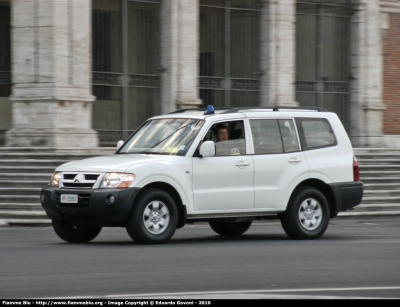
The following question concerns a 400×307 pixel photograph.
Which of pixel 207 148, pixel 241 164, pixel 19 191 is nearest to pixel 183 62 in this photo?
pixel 19 191

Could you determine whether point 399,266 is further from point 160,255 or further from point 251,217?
point 251,217

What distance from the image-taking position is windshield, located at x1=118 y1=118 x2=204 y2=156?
1284 centimetres

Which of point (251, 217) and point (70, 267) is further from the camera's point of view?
point (251, 217)

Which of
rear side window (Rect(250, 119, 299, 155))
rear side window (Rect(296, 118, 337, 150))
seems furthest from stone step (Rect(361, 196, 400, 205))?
rear side window (Rect(250, 119, 299, 155))

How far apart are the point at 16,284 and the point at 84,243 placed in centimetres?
432

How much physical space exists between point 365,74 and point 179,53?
6066mm

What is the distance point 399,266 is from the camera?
10.2 meters

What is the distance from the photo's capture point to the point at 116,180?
1198cm

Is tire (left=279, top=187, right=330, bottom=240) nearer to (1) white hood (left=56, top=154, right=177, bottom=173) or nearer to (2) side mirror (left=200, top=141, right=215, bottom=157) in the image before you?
(2) side mirror (left=200, top=141, right=215, bottom=157)

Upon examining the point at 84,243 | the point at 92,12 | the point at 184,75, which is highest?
the point at 92,12

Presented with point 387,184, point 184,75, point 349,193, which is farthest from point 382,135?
point 349,193

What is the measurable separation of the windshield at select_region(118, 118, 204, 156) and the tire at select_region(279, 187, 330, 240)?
1.80 m

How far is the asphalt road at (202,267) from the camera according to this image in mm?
8062

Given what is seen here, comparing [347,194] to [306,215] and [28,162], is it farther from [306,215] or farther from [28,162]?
[28,162]
